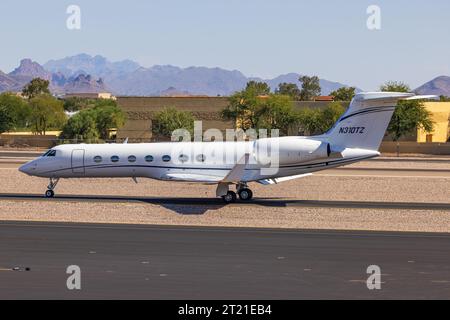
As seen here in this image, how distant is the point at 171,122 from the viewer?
83.5 m

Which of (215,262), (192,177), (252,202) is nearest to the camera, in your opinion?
(215,262)

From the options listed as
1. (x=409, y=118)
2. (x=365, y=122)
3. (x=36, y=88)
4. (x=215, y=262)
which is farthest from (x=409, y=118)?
(x=36, y=88)

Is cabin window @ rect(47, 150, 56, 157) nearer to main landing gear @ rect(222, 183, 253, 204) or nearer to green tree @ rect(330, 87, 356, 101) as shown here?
main landing gear @ rect(222, 183, 253, 204)

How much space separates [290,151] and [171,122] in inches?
2033

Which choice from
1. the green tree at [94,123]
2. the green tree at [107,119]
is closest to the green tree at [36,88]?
the green tree at [94,123]

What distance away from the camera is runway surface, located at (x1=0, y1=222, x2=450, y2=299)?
52.4ft

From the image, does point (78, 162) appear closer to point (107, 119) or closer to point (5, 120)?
point (107, 119)

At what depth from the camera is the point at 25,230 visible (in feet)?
80.4

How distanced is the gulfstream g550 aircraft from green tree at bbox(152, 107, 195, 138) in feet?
153

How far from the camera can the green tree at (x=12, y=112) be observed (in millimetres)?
93688

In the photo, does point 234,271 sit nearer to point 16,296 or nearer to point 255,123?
point 16,296

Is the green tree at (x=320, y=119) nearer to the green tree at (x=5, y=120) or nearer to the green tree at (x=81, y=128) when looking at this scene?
the green tree at (x=81, y=128)

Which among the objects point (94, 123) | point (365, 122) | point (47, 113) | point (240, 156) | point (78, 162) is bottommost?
point (78, 162)

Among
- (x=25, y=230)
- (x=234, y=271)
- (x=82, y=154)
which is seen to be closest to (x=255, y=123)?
(x=82, y=154)
